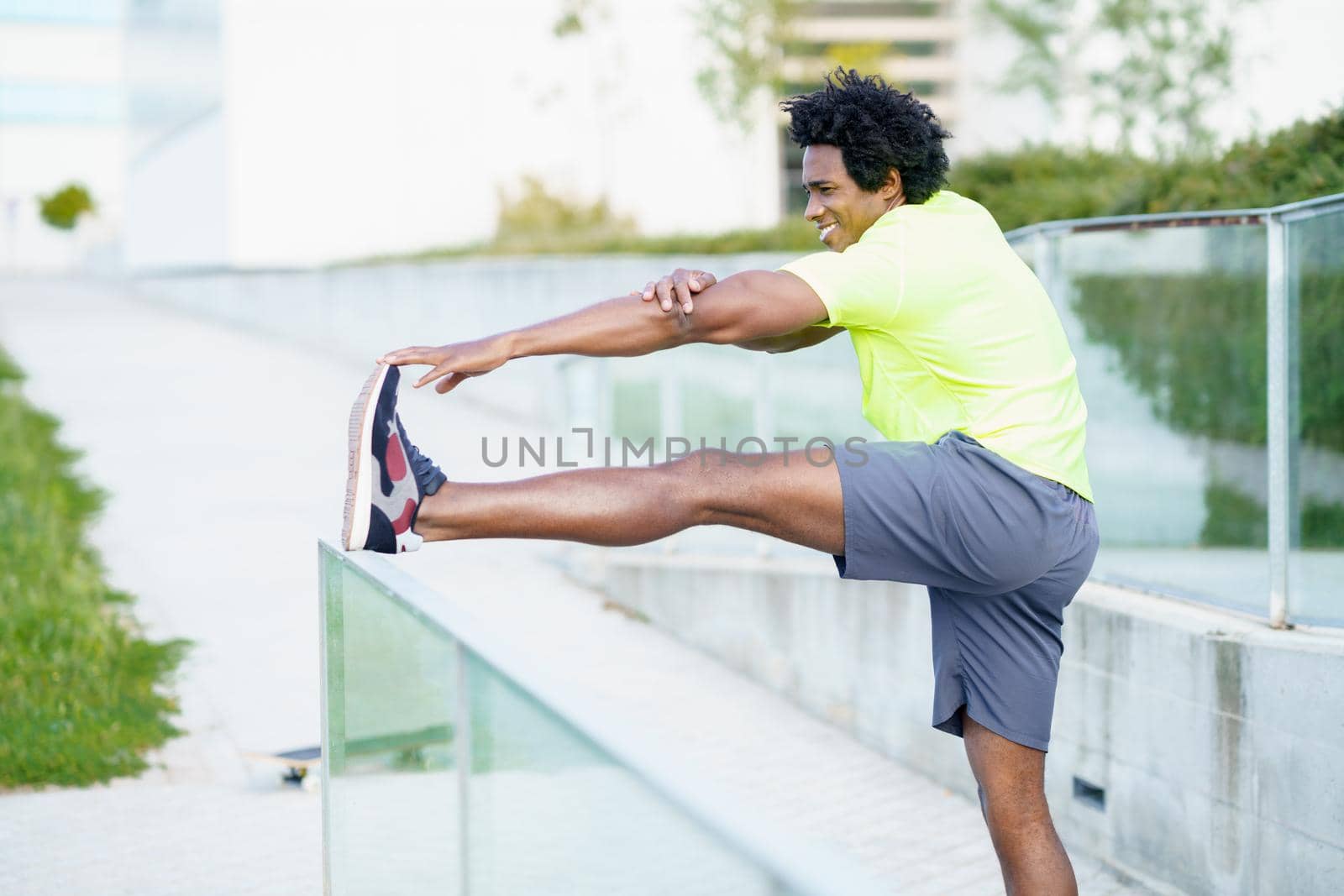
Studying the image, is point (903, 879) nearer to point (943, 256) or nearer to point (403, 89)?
point (943, 256)

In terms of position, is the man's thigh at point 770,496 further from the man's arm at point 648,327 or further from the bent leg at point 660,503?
the man's arm at point 648,327

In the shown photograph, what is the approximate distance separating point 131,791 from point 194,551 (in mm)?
3845

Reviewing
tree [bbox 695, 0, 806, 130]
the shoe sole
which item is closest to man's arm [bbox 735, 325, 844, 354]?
the shoe sole

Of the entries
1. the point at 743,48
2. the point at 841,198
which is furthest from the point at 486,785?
the point at 743,48

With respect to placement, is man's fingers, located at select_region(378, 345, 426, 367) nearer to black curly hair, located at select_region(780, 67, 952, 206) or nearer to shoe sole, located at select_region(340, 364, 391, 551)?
shoe sole, located at select_region(340, 364, 391, 551)

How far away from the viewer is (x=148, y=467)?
1126 centimetres

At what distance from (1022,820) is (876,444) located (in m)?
0.97

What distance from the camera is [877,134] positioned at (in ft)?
10.7

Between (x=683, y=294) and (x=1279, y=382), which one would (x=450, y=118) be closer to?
(x=1279, y=382)

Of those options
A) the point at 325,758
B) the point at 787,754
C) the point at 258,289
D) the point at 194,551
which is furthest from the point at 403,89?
the point at 325,758

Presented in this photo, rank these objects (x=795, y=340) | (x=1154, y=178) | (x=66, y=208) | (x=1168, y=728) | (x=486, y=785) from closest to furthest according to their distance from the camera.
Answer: (x=486, y=785) < (x=795, y=340) < (x=1168, y=728) < (x=1154, y=178) < (x=66, y=208)

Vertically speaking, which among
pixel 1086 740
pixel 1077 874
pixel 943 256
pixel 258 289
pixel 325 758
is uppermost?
pixel 258 289

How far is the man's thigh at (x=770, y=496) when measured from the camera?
3049 mm

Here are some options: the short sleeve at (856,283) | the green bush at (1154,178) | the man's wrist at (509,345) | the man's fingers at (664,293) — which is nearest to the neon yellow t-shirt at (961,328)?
the short sleeve at (856,283)
